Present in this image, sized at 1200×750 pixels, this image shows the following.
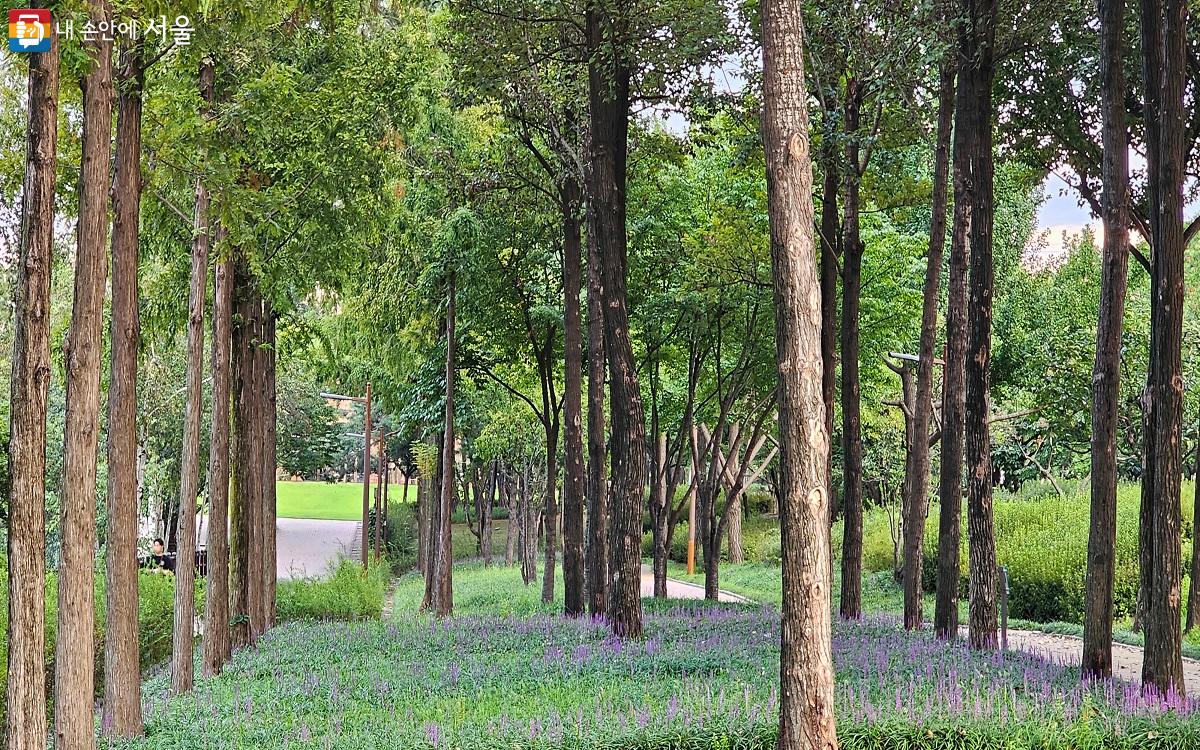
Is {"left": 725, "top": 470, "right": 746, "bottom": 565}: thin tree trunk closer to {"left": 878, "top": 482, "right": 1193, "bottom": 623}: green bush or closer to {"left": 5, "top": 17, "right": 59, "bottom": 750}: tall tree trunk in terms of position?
{"left": 878, "top": 482, "right": 1193, "bottom": 623}: green bush

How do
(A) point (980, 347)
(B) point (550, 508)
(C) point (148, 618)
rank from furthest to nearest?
(B) point (550, 508) < (C) point (148, 618) < (A) point (980, 347)

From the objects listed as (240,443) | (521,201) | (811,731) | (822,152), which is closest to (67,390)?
(811,731)

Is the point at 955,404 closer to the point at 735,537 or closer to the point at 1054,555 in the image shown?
the point at 1054,555

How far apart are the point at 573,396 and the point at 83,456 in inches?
387

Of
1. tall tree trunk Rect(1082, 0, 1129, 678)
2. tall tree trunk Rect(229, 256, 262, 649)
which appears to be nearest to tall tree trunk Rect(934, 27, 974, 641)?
tall tree trunk Rect(1082, 0, 1129, 678)

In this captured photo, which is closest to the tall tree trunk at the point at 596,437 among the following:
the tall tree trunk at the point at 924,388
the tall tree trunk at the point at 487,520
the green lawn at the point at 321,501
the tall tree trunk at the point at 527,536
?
the tall tree trunk at the point at 924,388

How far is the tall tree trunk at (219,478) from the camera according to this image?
11711 millimetres

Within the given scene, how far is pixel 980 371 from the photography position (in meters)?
10.7

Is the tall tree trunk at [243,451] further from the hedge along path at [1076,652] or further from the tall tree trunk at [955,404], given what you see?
the hedge along path at [1076,652]

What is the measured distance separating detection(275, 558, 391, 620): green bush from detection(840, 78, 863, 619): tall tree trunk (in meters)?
10.4

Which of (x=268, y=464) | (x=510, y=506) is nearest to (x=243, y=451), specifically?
(x=268, y=464)

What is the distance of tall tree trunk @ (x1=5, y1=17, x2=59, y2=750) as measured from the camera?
596 cm

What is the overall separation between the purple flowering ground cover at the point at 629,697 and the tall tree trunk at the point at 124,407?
0.41 m

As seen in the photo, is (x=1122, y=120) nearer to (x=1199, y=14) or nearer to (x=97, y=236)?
(x=1199, y=14)
